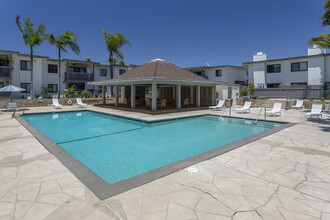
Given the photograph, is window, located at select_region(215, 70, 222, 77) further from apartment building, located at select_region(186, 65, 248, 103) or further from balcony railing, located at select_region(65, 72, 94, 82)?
balcony railing, located at select_region(65, 72, 94, 82)

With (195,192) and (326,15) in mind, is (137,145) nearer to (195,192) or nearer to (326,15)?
(195,192)

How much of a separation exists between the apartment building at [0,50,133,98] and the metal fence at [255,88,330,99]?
24.5 meters

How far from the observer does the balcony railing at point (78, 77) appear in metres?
28.0

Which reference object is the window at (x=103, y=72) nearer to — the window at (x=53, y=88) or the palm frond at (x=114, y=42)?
the palm frond at (x=114, y=42)

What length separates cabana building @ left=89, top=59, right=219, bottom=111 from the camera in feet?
53.3

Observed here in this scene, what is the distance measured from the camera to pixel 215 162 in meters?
4.79

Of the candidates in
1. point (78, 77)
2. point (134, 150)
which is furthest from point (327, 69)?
point (78, 77)

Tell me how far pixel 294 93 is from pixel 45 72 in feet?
109

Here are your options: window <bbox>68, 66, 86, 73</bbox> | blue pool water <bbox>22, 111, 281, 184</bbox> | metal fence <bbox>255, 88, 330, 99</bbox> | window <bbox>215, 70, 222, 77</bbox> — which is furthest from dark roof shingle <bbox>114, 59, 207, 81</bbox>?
window <bbox>68, 66, 86, 73</bbox>

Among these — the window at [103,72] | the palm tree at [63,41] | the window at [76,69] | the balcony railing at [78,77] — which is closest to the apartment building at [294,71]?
the window at [103,72]

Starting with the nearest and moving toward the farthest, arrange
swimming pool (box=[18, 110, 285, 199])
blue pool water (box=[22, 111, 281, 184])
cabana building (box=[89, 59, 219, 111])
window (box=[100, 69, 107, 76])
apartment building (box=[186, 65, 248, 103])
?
1. swimming pool (box=[18, 110, 285, 199])
2. blue pool water (box=[22, 111, 281, 184])
3. cabana building (box=[89, 59, 219, 111])
4. apartment building (box=[186, 65, 248, 103])
5. window (box=[100, 69, 107, 76])

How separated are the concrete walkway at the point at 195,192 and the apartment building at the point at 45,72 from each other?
24.9 metres

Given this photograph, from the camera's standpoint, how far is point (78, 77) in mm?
28953

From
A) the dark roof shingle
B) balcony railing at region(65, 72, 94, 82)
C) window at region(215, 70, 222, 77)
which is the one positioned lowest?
the dark roof shingle
